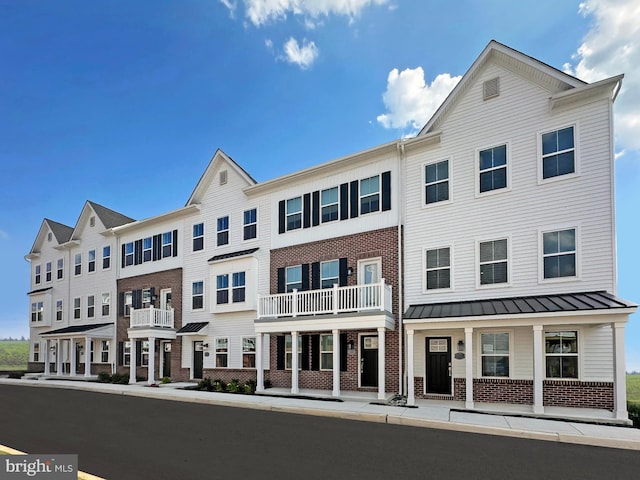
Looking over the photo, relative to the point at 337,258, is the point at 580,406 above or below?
below

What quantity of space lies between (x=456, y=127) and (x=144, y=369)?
2128 cm

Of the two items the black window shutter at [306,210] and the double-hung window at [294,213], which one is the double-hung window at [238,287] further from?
the black window shutter at [306,210]

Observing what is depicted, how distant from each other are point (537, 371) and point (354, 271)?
7.68 m

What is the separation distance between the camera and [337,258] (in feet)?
60.9

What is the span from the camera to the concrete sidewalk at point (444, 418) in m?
9.85

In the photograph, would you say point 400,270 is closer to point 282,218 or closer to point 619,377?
point 282,218

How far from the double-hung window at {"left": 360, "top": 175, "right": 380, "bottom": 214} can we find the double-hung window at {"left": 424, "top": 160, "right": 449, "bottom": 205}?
2.07m

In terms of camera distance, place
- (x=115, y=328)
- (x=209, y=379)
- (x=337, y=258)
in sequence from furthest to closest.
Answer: (x=115, y=328)
(x=209, y=379)
(x=337, y=258)

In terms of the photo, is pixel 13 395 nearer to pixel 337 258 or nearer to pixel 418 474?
pixel 337 258

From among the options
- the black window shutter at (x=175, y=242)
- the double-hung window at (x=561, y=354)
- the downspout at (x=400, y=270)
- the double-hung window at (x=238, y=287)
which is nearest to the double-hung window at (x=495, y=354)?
the double-hung window at (x=561, y=354)

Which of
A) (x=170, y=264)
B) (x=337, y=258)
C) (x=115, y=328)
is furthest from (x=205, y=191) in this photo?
(x=115, y=328)

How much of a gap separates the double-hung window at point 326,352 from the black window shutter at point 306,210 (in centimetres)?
497

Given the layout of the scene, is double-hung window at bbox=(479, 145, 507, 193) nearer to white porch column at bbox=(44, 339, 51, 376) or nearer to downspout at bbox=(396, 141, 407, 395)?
downspout at bbox=(396, 141, 407, 395)

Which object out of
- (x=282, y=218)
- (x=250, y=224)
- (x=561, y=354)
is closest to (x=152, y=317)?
(x=250, y=224)
